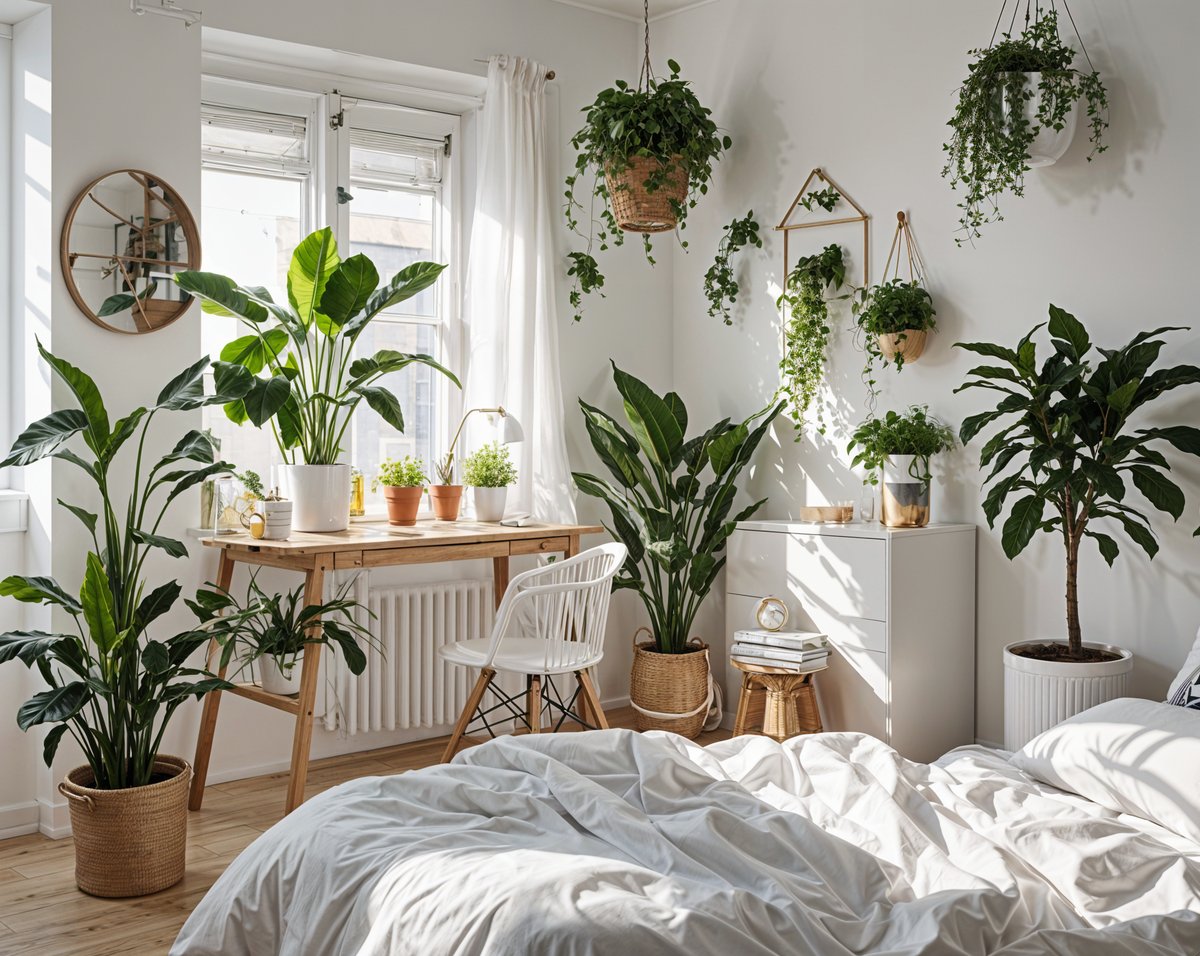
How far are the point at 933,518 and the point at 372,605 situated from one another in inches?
83.9

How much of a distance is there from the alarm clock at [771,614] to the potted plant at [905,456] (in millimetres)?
501

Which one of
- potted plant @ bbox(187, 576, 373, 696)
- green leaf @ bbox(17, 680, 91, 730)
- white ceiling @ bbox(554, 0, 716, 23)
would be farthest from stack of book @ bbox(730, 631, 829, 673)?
white ceiling @ bbox(554, 0, 716, 23)

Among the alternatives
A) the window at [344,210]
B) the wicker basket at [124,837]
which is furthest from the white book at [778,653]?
the wicker basket at [124,837]

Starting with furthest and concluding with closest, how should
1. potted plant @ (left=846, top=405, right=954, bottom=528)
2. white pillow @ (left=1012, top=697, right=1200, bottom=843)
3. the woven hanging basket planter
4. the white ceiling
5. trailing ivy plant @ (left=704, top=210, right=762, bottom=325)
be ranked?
the white ceiling, trailing ivy plant @ (left=704, top=210, right=762, bottom=325), the woven hanging basket planter, potted plant @ (left=846, top=405, right=954, bottom=528), white pillow @ (left=1012, top=697, right=1200, bottom=843)

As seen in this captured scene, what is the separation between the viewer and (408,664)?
4.53 m

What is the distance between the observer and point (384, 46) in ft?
14.6

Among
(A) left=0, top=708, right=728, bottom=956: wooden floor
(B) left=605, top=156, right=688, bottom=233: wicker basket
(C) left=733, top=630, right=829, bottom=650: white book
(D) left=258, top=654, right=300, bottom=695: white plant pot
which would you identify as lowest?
(A) left=0, top=708, right=728, bottom=956: wooden floor

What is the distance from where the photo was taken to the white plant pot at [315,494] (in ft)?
13.0

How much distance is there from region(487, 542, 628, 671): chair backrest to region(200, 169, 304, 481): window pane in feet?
3.84

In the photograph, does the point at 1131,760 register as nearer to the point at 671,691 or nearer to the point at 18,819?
the point at 671,691

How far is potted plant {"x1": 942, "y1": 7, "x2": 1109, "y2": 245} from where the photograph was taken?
146 inches

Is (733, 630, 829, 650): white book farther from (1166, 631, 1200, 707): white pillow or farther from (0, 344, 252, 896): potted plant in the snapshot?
(0, 344, 252, 896): potted plant

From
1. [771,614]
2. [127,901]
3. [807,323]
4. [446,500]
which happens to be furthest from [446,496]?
[127,901]

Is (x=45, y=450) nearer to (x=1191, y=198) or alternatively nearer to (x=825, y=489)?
(x=825, y=489)
